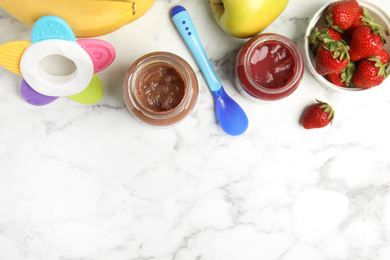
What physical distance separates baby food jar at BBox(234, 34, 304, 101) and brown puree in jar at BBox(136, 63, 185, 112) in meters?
0.13

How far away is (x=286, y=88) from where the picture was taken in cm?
73

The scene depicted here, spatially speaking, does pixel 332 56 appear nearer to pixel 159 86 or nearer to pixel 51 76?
pixel 159 86

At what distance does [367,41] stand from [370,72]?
60 millimetres

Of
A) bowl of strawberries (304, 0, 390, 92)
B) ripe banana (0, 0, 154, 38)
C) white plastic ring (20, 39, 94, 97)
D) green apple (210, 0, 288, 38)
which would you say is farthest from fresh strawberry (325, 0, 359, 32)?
white plastic ring (20, 39, 94, 97)

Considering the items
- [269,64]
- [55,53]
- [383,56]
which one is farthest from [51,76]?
[383,56]

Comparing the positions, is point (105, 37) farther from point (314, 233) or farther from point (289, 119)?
point (314, 233)

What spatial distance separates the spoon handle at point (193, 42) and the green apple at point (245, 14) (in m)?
0.06

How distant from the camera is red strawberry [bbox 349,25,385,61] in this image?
74 cm

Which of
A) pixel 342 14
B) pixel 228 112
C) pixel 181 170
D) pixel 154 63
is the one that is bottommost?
pixel 181 170

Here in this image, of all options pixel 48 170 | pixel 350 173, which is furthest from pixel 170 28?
pixel 350 173

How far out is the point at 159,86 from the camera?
722 millimetres

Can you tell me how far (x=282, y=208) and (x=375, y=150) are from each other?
246 millimetres

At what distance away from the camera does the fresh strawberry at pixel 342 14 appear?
0.74 metres

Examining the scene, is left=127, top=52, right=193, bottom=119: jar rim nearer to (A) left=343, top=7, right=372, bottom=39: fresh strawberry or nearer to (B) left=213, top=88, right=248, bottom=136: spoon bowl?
(B) left=213, top=88, right=248, bottom=136: spoon bowl
